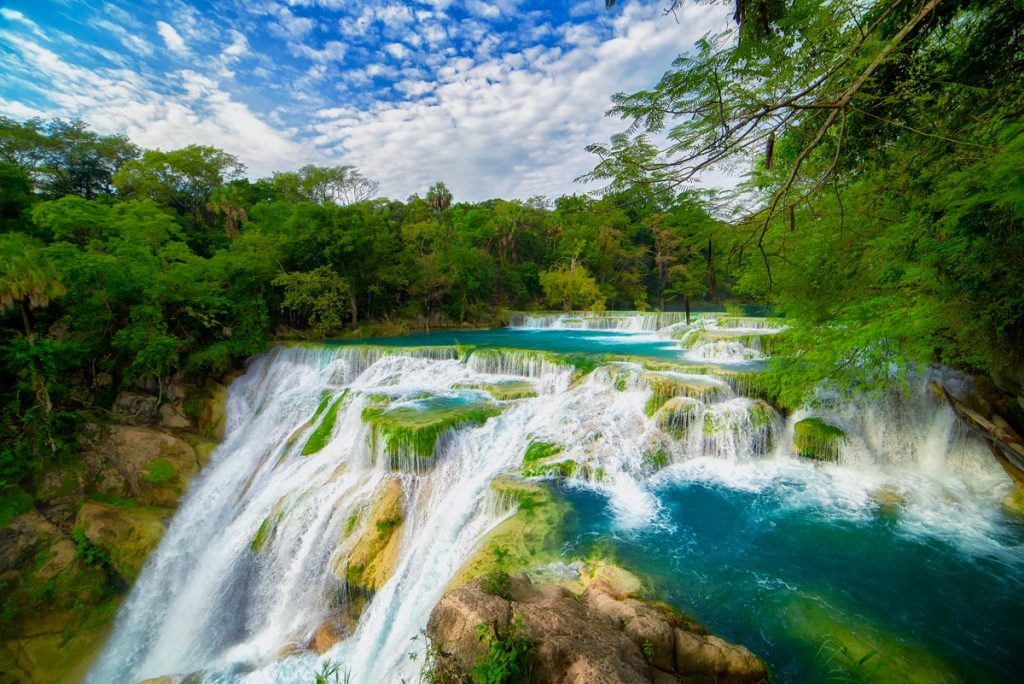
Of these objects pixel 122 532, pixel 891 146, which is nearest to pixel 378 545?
pixel 122 532

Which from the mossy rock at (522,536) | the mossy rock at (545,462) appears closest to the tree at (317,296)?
the mossy rock at (545,462)

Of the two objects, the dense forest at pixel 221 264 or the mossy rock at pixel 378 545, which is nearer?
the mossy rock at pixel 378 545

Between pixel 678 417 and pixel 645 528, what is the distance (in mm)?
3037

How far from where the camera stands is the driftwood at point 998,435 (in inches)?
231

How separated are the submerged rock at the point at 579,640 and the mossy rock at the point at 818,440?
5506mm

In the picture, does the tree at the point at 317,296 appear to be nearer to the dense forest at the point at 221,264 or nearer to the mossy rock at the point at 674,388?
the dense forest at the point at 221,264

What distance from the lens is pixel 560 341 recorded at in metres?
19.1

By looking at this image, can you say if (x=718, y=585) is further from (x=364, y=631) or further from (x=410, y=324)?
(x=410, y=324)

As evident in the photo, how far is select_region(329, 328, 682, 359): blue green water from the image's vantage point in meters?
15.4

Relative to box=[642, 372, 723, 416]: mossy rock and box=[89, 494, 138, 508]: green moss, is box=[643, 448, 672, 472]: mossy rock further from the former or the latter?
box=[89, 494, 138, 508]: green moss

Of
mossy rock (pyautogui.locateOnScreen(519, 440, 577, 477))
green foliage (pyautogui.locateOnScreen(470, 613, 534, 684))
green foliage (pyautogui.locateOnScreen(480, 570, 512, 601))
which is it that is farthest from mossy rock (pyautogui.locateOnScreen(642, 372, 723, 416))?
green foliage (pyautogui.locateOnScreen(470, 613, 534, 684))

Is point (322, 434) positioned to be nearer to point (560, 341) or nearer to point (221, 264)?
point (221, 264)

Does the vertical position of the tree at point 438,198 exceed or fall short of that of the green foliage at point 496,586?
it exceeds it

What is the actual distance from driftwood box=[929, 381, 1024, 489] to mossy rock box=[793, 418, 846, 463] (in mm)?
1659
